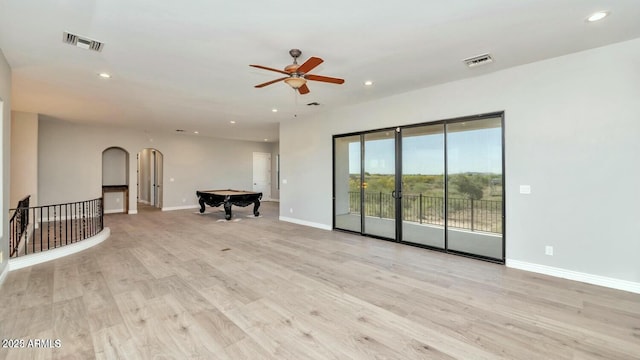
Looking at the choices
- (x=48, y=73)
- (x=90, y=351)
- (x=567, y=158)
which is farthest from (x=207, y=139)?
(x=567, y=158)

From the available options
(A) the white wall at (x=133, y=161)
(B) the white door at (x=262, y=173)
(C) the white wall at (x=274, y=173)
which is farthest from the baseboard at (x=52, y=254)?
(C) the white wall at (x=274, y=173)

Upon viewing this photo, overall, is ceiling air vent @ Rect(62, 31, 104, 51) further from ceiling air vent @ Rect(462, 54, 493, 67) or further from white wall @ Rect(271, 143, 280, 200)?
white wall @ Rect(271, 143, 280, 200)

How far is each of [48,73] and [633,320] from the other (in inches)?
304

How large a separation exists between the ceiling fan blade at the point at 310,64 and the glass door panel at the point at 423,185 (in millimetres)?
2825

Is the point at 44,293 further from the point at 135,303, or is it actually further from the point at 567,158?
the point at 567,158

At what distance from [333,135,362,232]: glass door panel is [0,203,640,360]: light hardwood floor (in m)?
1.70

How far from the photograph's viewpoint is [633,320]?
2625 mm

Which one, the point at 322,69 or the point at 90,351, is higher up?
the point at 322,69

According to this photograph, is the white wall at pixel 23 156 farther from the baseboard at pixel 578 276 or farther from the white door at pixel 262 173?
the baseboard at pixel 578 276

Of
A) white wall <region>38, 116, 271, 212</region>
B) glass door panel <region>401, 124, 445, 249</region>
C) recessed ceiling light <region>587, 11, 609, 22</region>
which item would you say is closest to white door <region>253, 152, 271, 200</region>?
white wall <region>38, 116, 271, 212</region>

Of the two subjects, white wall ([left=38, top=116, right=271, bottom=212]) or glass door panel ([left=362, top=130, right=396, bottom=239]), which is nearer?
glass door panel ([left=362, top=130, right=396, bottom=239])

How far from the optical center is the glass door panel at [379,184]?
5602 mm

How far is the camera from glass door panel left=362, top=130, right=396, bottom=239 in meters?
5.60

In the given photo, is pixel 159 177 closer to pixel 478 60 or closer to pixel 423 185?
pixel 423 185
